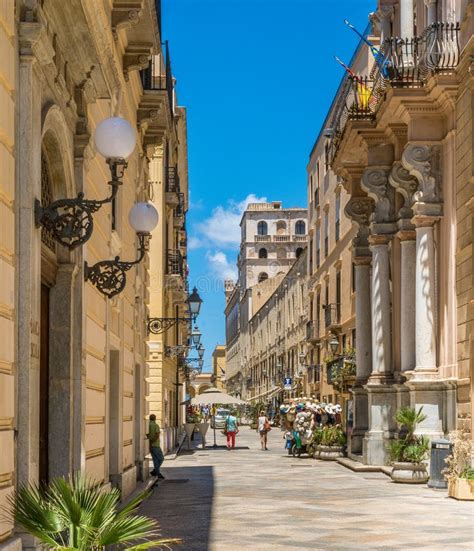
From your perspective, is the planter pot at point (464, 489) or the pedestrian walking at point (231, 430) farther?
the pedestrian walking at point (231, 430)

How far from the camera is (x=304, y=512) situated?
15.8 metres

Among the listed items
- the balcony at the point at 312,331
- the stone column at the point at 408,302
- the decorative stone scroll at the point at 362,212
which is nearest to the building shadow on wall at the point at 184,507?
the stone column at the point at 408,302

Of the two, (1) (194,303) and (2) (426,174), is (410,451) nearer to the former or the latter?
(2) (426,174)

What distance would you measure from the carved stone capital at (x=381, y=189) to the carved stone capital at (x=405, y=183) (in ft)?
5.69

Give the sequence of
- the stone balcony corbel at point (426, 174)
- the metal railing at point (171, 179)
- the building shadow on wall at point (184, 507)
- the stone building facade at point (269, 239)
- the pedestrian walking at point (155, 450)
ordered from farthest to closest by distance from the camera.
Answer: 1. the stone building facade at point (269, 239)
2. the metal railing at point (171, 179)
3. the pedestrian walking at point (155, 450)
4. the stone balcony corbel at point (426, 174)
5. the building shadow on wall at point (184, 507)

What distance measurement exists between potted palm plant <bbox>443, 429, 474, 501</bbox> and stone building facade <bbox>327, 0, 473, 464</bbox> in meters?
1.30

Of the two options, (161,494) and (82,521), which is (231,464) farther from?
(82,521)

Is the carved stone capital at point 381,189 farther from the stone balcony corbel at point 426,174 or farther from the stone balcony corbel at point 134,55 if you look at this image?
the stone balcony corbel at point 134,55

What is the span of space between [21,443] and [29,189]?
1745 mm

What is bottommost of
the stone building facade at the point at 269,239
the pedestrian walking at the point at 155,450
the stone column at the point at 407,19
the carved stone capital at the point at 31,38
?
the pedestrian walking at the point at 155,450

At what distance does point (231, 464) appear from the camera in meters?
29.4

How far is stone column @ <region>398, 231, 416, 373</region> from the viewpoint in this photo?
2389 centimetres

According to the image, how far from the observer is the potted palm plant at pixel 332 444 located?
29797mm

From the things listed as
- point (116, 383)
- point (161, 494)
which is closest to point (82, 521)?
point (116, 383)
